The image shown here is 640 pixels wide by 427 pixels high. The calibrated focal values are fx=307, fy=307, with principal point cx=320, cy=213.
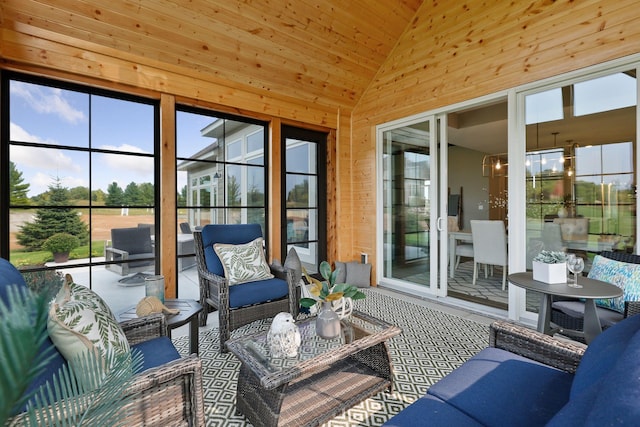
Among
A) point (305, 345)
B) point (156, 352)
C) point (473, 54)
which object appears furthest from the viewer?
point (473, 54)

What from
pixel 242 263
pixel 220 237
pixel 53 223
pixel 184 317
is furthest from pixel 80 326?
pixel 53 223

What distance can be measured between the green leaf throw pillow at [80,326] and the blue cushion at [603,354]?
152 cm

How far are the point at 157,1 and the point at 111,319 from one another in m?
A: 2.68

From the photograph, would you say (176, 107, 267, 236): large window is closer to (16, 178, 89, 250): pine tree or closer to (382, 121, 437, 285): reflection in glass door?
(16, 178, 89, 250): pine tree

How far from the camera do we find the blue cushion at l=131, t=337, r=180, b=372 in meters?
1.47

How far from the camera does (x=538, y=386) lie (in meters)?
1.25

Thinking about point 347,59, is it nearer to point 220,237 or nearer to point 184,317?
point 220,237

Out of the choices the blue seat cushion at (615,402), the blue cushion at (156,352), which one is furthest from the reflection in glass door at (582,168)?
the blue cushion at (156,352)

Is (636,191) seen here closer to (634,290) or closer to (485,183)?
(634,290)

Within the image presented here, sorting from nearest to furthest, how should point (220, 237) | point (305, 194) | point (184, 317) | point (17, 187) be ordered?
1. point (184, 317)
2. point (17, 187)
3. point (220, 237)
4. point (305, 194)

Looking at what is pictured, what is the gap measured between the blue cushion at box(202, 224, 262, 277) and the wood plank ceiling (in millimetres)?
1713

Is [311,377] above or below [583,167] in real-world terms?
below

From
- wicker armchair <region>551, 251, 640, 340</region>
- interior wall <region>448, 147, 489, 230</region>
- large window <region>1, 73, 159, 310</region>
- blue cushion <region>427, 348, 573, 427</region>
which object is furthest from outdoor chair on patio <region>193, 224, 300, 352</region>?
interior wall <region>448, 147, 489, 230</region>

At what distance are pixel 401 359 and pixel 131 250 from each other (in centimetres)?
278
